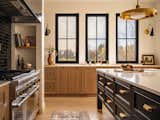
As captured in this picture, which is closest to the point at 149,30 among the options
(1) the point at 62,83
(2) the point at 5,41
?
(1) the point at 62,83

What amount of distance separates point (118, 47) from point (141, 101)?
18.0 feet

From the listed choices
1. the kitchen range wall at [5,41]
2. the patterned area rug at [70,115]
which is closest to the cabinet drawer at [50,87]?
the patterned area rug at [70,115]

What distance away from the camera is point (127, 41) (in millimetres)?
7465

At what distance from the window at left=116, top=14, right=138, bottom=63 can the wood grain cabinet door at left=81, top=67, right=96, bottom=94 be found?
111 cm

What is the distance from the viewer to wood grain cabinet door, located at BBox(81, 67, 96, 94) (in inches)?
267

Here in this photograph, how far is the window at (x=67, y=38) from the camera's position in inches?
291

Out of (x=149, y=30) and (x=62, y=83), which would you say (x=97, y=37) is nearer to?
(x=149, y=30)

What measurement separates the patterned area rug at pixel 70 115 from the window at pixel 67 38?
2.72 metres

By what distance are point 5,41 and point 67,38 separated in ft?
11.4

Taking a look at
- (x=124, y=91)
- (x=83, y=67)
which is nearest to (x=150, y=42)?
(x=83, y=67)

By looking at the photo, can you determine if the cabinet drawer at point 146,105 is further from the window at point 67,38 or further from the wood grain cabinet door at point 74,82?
the window at point 67,38

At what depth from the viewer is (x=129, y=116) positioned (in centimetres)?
241

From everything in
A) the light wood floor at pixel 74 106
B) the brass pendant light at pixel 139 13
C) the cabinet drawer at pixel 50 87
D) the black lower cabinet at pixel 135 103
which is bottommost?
the light wood floor at pixel 74 106

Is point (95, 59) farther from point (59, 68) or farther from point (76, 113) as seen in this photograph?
point (76, 113)
